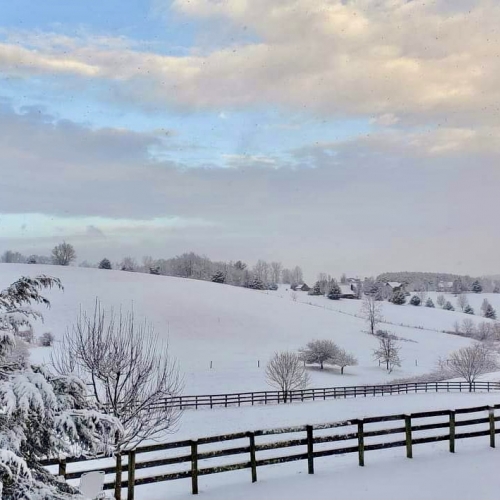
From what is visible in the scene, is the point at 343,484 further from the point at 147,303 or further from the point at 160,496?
the point at 147,303

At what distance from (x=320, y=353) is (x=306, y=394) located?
15809 mm

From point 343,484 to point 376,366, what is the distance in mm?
46925

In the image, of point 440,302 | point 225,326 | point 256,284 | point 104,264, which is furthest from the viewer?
point 440,302

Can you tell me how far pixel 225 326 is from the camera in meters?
61.5

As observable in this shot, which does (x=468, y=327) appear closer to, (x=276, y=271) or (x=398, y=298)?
(x=398, y=298)

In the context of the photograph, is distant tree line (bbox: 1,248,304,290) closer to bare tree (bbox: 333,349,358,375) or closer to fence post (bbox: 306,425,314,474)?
bare tree (bbox: 333,349,358,375)

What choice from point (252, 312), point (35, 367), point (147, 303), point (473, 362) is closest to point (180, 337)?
point (147, 303)

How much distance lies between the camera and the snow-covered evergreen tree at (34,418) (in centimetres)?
389

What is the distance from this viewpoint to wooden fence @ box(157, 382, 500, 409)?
3059cm

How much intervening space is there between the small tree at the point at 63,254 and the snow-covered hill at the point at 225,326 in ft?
85.0

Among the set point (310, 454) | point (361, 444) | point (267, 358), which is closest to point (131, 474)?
point (310, 454)

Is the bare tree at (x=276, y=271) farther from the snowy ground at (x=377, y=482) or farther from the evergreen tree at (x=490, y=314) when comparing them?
the snowy ground at (x=377, y=482)

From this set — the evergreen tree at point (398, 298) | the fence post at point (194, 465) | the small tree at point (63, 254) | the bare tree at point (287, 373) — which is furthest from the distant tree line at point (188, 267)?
the fence post at point (194, 465)

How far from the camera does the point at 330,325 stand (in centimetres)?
6862
